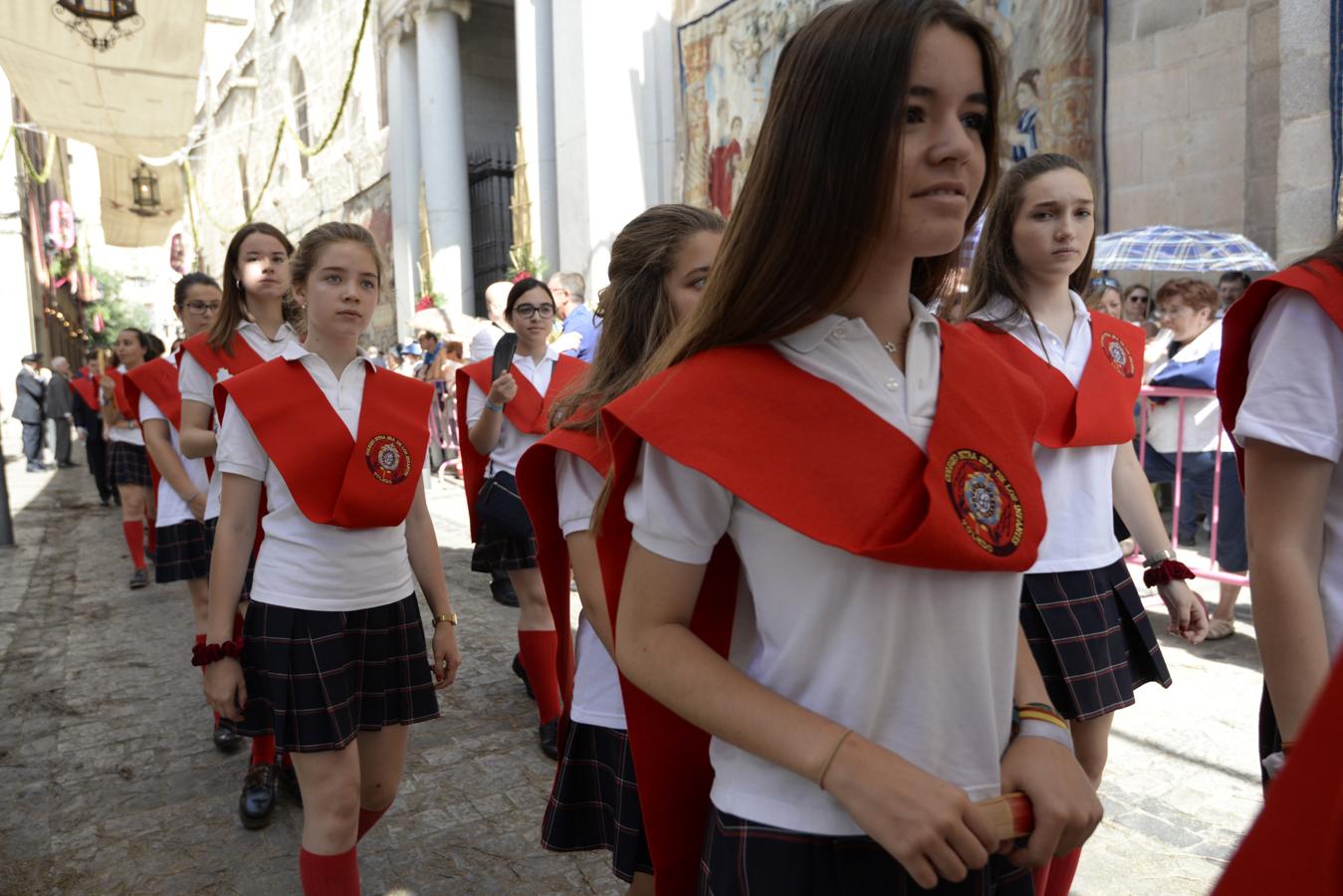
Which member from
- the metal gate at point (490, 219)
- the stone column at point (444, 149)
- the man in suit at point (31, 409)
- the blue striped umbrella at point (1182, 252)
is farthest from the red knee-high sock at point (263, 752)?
the stone column at point (444, 149)

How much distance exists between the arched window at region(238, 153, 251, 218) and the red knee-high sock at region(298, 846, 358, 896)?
34301 millimetres

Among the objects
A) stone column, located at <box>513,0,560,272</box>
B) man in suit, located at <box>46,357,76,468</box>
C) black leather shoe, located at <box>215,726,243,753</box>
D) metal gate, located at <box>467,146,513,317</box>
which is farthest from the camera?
metal gate, located at <box>467,146,513,317</box>

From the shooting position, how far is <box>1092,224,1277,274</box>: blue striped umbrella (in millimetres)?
6555

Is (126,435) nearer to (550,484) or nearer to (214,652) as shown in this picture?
(214,652)

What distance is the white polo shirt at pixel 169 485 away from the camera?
448 cm

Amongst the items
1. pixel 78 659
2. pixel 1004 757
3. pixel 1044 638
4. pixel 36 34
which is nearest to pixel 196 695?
pixel 78 659

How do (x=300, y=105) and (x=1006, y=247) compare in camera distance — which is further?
(x=300, y=105)

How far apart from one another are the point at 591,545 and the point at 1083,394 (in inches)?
45.8

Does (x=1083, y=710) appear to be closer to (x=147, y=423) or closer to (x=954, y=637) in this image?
(x=954, y=637)

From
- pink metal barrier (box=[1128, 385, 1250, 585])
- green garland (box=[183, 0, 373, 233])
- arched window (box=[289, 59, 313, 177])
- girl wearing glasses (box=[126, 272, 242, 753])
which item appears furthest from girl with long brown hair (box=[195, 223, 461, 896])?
arched window (box=[289, 59, 313, 177])

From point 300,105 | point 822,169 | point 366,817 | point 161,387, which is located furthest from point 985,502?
point 300,105

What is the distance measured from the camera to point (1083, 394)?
7.37 feet

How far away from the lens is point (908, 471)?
1.11m

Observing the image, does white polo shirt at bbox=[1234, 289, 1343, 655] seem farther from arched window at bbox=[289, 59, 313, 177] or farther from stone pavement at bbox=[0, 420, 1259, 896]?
arched window at bbox=[289, 59, 313, 177]
